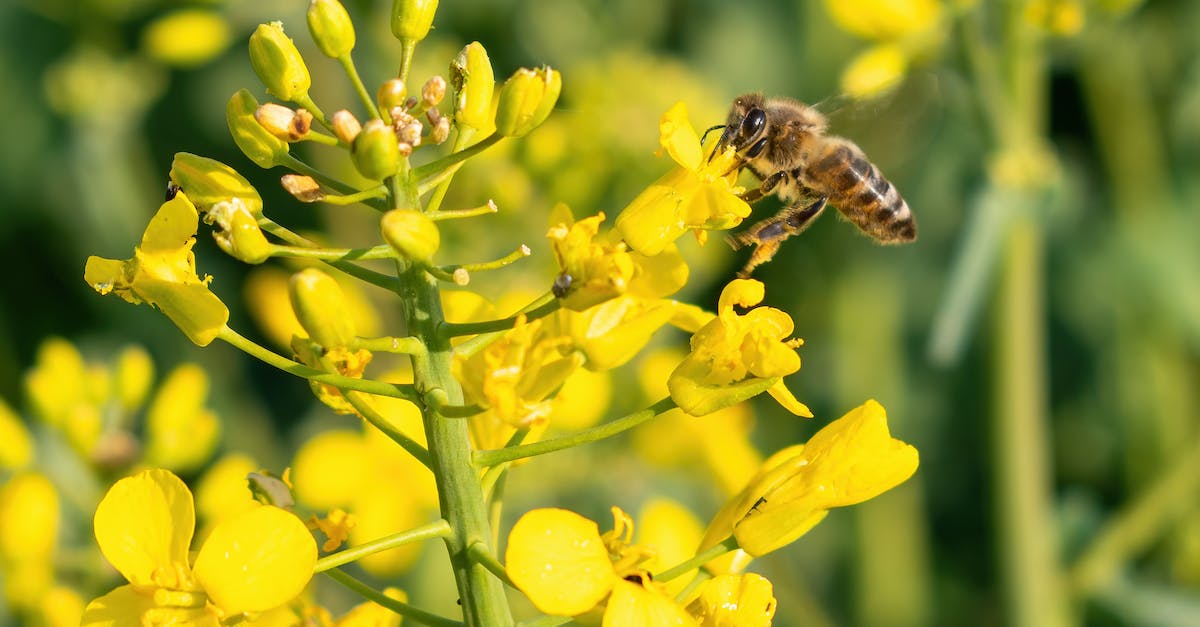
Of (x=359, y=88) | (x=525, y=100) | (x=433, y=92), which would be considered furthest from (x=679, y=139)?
(x=359, y=88)

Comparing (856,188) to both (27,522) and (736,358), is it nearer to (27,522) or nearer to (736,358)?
(736,358)

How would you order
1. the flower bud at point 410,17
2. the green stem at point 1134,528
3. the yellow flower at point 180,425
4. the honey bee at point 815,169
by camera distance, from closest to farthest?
1. the flower bud at point 410,17
2. the honey bee at point 815,169
3. the yellow flower at point 180,425
4. the green stem at point 1134,528

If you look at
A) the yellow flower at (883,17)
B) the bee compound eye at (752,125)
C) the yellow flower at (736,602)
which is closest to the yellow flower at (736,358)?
the yellow flower at (736,602)

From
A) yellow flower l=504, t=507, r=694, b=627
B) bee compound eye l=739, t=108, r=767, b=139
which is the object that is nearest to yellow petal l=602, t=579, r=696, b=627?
yellow flower l=504, t=507, r=694, b=627

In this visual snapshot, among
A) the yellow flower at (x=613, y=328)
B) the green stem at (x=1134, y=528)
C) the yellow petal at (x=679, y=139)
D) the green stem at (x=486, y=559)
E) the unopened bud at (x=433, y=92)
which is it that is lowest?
the green stem at (x=1134, y=528)

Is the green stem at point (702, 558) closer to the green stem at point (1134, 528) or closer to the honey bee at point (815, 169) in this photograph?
the honey bee at point (815, 169)

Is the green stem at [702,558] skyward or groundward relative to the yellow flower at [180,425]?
skyward

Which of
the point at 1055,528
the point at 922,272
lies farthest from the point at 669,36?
the point at 1055,528

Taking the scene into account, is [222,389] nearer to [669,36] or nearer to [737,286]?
[669,36]
